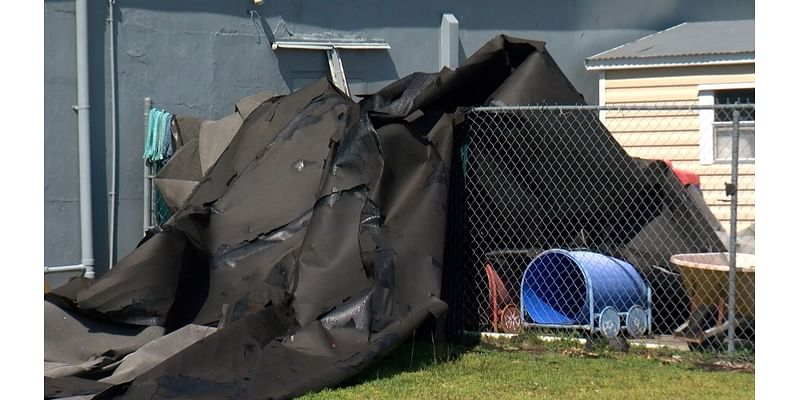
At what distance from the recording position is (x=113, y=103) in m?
10.2

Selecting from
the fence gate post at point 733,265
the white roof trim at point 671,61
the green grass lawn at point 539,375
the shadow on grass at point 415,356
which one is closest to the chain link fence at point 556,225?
the shadow on grass at point 415,356

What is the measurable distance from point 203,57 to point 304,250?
4154mm

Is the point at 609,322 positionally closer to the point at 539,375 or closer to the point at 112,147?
the point at 539,375

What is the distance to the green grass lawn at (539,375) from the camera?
20.3ft

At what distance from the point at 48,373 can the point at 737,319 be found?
4715 mm

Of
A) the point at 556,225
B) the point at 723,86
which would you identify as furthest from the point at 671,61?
the point at 556,225

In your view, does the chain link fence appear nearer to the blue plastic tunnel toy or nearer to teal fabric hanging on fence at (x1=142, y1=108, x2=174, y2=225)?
the blue plastic tunnel toy

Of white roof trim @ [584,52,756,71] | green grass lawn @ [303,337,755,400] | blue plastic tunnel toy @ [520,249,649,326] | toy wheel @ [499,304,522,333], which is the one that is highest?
white roof trim @ [584,52,756,71]

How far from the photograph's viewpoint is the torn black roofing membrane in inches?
253

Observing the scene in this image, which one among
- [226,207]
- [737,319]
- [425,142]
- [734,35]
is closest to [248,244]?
[226,207]

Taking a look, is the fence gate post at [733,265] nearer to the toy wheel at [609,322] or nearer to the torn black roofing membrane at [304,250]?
the toy wheel at [609,322]

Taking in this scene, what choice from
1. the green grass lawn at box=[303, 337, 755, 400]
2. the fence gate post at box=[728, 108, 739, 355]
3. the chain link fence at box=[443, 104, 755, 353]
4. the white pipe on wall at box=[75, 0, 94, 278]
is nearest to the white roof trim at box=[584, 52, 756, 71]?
the chain link fence at box=[443, 104, 755, 353]

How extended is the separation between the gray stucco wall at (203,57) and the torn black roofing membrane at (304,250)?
1713mm

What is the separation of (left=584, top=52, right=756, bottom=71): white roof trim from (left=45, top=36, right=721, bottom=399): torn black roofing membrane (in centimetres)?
362
